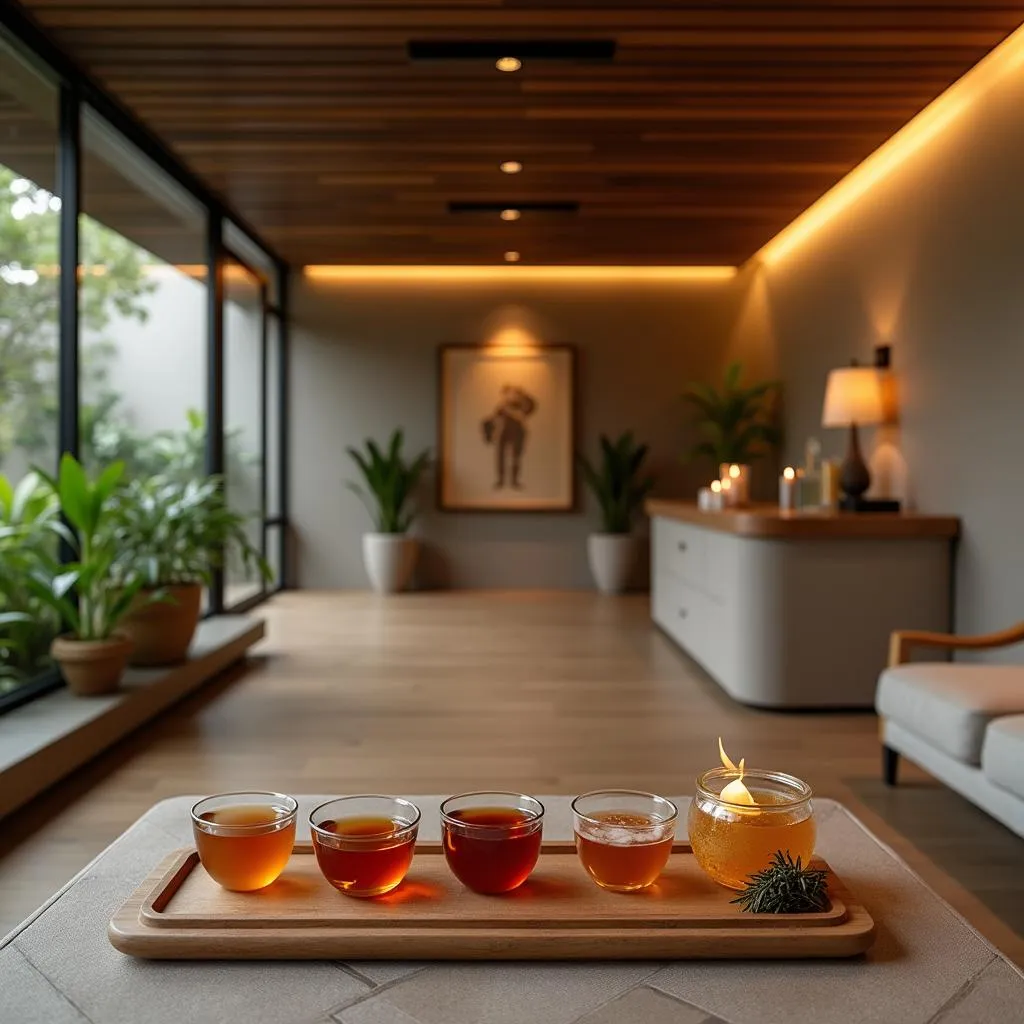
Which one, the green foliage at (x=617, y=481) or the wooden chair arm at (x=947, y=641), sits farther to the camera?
the green foliage at (x=617, y=481)

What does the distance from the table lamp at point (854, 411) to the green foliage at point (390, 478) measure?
→ 12.4ft

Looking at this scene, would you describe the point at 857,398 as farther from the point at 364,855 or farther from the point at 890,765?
the point at 364,855

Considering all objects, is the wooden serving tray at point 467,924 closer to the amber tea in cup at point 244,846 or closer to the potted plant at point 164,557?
the amber tea in cup at point 244,846

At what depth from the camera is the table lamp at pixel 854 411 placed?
4504mm

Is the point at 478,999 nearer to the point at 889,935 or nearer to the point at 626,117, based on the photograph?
the point at 889,935

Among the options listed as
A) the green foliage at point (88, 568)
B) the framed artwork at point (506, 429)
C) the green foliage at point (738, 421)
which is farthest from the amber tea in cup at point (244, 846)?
the framed artwork at point (506, 429)

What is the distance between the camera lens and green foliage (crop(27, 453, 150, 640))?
3.32 metres

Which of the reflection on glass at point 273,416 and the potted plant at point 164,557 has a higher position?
the reflection on glass at point 273,416

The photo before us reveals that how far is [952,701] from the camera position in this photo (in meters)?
2.53

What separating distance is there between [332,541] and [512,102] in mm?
4584

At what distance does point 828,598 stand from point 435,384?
476cm

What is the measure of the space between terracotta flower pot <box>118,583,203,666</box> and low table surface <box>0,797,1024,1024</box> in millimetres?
3179

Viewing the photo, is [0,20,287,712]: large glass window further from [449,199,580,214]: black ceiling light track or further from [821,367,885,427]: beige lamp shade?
[821,367,885,427]: beige lamp shade

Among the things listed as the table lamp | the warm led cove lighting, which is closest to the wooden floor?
the table lamp
